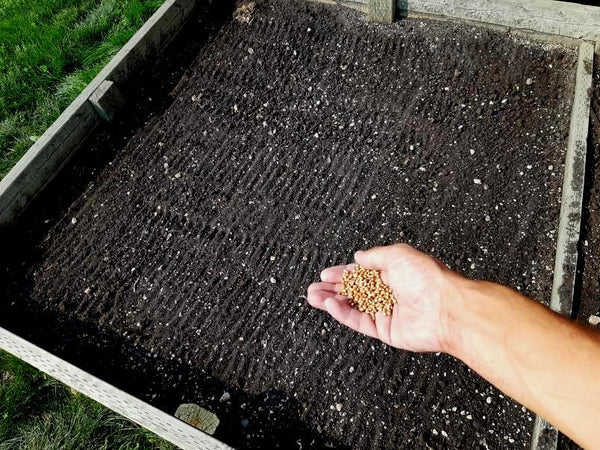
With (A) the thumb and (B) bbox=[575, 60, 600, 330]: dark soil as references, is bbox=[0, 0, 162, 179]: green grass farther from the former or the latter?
(B) bbox=[575, 60, 600, 330]: dark soil

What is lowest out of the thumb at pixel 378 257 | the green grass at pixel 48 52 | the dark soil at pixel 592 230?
the dark soil at pixel 592 230

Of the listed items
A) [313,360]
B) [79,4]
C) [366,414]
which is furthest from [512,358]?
[79,4]

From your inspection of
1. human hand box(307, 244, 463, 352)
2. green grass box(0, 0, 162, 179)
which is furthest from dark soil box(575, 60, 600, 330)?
green grass box(0, 0, 162, 179)

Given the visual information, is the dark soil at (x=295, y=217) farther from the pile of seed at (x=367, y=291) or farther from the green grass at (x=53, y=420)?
the pile of seed at (x=367, y=291)

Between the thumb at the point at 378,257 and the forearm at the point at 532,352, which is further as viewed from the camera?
the thumb at the point at 378,257

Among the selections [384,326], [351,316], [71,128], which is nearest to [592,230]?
[384,326]

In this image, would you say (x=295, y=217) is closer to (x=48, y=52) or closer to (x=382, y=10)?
(x=382, y=10)

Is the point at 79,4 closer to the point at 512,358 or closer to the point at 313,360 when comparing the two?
the point at 313,360

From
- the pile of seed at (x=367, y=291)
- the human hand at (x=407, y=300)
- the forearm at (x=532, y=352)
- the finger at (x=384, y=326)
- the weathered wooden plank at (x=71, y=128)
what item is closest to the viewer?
the forearm at (x=532, y=352)

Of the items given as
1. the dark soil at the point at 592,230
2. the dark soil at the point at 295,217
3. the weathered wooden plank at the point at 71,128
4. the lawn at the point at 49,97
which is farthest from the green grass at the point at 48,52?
the dark soil at the point at 592,230
